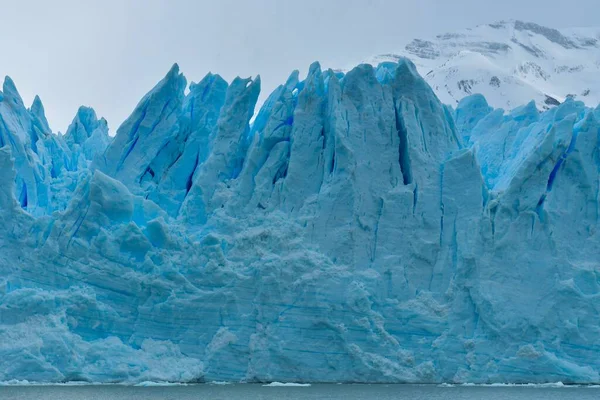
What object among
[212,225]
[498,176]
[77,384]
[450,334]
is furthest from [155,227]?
[498,176]

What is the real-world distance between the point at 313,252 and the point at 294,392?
3721 mm

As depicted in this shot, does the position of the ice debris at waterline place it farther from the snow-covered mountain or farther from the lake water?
the snow-covered mountain

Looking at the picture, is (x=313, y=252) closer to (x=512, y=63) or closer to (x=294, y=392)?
(x=294, y=392)

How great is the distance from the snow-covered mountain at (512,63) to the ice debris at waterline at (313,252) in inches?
1387

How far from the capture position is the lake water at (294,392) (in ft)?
65.2

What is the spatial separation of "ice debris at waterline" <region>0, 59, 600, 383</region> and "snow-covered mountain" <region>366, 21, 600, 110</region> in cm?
3522

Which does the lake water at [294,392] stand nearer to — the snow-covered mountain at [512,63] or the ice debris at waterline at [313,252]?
the ice debris at waterline at [313,252]

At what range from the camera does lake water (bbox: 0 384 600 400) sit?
19859 mm

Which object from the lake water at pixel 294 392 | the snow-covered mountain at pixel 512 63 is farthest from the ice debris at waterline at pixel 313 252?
the snow-covered mountain at pixel 512 63

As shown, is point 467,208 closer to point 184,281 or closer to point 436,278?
point 436,278

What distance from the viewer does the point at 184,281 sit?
2317 centimetres

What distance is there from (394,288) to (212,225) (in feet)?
15.7

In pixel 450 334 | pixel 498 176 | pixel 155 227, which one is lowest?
pixel 450 334

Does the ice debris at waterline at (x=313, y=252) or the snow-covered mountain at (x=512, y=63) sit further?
the snow-covered mountain at (x=512, y=63)
